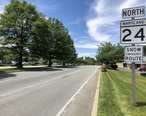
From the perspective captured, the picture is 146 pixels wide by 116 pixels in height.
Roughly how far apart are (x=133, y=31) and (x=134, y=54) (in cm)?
81

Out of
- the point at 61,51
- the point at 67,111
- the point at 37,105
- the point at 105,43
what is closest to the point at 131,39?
the point at 67,111

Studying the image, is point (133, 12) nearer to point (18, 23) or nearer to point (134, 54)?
point (134, 54)

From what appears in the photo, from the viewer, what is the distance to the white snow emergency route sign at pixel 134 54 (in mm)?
7801

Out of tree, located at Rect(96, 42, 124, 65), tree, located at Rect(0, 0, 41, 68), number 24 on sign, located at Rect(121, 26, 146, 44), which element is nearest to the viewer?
number 24 on sign, located at Rect(121, 26, 146, 44)

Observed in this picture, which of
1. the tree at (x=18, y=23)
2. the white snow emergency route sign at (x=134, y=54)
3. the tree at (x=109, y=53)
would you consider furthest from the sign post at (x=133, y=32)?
the tree at (x=109, y=53)

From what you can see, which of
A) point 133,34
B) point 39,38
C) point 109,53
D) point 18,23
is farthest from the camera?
point 109,53

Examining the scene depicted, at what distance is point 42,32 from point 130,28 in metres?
34.2

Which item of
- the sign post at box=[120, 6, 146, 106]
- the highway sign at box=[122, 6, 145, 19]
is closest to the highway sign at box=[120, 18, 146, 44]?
the sign post at box=[120, 6, 146, 106]

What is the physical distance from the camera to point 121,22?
26.5 feet

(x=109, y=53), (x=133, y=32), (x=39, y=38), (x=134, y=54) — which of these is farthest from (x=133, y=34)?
(x=109, y=53)

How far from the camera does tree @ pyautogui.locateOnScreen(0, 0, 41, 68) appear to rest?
38.5 meters

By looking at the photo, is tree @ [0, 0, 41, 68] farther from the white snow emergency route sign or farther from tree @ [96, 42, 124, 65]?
the white snow emergency route sign

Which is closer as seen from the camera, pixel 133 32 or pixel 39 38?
pixel 133 32

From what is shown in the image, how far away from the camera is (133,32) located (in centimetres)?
786
